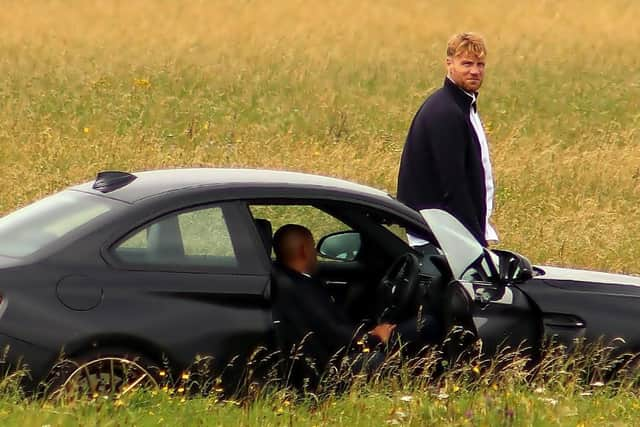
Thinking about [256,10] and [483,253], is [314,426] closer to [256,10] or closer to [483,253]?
[483,253]

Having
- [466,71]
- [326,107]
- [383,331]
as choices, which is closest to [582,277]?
[383,331]

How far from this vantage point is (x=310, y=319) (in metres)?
6.22

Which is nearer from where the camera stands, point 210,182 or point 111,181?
point 210,182

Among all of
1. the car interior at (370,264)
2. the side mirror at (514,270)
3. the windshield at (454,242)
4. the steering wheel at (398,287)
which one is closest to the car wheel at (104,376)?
the car interior at (370,264)

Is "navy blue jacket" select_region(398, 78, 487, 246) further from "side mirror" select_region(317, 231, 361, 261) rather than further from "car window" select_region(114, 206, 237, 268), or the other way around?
"car window" select_region(114, 206, 237, 268)

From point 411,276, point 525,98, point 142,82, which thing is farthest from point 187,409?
point 525,98

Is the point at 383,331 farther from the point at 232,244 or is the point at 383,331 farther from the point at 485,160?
the point at 485,160

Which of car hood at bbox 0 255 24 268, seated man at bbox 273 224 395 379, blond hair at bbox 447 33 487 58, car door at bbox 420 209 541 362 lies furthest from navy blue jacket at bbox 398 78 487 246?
car hood at bbox 0 255 24 268

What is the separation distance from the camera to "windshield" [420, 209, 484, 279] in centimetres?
629

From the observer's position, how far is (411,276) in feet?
21.0

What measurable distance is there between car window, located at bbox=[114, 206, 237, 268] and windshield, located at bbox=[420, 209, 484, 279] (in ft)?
2.95

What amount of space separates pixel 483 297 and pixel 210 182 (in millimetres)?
1307

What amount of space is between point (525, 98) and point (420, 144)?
46.4ft

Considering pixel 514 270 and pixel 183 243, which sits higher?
pixel 183 243
